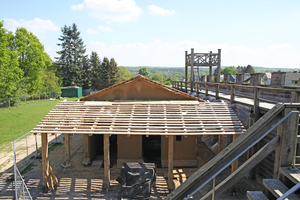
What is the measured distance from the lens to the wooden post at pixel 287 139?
2223mm

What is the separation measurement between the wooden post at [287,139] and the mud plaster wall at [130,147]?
9222 mm

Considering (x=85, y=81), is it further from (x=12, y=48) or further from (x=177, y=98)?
(x=177, y=98)

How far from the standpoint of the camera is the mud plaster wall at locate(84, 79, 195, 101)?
447 inches

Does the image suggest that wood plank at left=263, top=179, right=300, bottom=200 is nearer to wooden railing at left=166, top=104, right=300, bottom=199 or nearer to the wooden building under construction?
wooden railing at left=166, top=104, right=300, bottom=199

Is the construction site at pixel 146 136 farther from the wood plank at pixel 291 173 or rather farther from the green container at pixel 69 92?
the green container at pixel 69 92

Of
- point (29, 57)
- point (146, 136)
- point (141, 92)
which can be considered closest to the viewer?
point (146, 136)

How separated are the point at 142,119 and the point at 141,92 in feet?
9.52

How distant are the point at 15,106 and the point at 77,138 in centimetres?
1956

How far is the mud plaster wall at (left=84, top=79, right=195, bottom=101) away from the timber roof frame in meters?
0.97

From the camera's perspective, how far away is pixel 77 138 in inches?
664

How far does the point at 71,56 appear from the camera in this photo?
53969mm

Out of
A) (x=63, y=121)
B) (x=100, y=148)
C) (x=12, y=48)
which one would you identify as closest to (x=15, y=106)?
(x=12, y=48)

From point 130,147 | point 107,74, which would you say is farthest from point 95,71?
point 130,147

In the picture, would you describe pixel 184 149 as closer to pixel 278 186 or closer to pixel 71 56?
pixel 278 186
